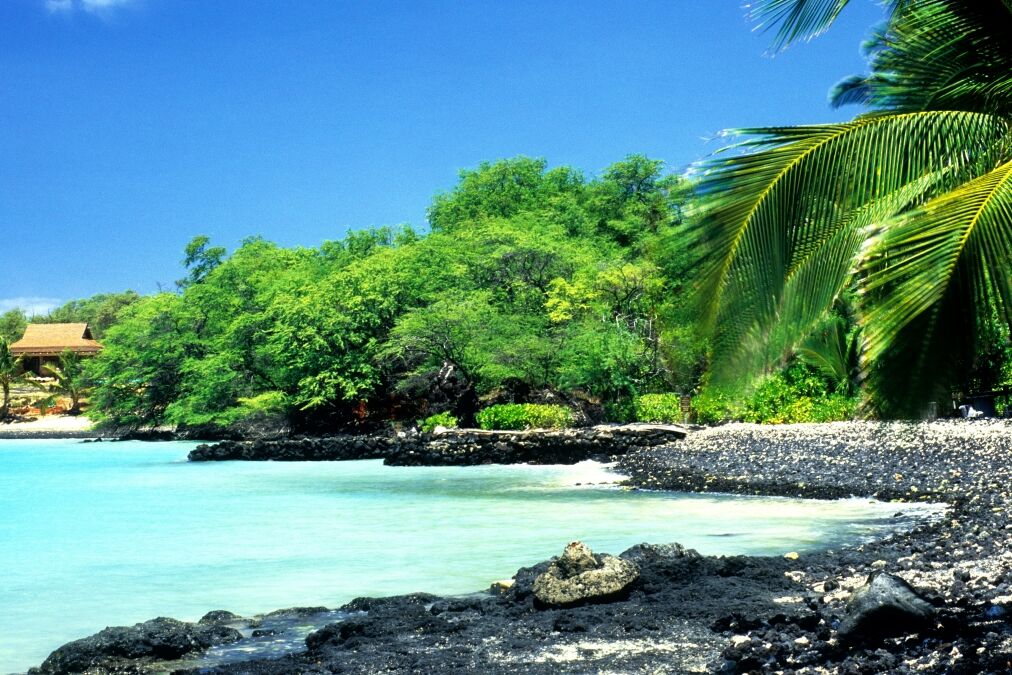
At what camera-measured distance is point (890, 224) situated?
5230 mm

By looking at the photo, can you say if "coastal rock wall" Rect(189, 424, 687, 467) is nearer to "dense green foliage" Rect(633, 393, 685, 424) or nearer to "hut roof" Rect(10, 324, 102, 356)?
"dense green foliage" Rect(633, 393, 685, 424)

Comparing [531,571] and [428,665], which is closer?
[428,665]

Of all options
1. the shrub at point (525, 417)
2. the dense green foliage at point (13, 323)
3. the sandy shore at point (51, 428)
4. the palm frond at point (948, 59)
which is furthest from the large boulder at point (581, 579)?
the dense green foliage at point (13, 323)

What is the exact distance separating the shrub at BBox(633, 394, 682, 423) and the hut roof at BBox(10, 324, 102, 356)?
4589 cm

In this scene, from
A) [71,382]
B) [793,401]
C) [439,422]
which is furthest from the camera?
[71,382]

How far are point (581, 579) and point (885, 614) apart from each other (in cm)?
279

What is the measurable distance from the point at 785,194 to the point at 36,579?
1263 cm

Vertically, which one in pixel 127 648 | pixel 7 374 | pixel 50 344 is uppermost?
pixel 50 344

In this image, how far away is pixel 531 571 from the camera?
893 centimetres

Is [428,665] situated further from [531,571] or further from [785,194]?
[785,194]

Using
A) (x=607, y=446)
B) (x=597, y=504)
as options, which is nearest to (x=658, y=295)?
(x=607, y=446)

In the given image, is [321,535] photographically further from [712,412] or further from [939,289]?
[939,289]

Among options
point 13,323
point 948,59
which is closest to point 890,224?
point 948,59

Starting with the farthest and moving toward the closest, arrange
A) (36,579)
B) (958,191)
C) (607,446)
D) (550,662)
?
(607,446) < (36,579) < (550,662) < (958,191)
